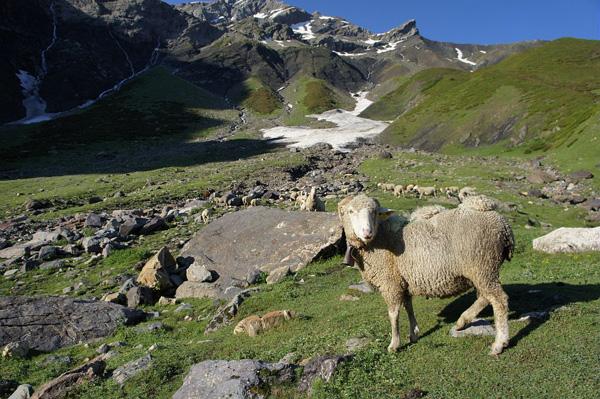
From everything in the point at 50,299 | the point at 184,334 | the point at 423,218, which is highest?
the point at 423,218

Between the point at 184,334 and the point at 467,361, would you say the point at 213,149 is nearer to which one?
the point at 184,334

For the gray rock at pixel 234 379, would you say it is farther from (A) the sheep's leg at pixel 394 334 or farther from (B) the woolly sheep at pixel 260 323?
(B) the woolly sheep at pixel 260 323

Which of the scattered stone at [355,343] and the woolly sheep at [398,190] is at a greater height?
the woolly sheep at [398,190]

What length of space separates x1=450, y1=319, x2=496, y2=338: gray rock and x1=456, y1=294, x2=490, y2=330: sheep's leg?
133 mm

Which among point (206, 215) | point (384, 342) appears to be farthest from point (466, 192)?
point (384, 342)

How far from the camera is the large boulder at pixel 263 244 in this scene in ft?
67.1

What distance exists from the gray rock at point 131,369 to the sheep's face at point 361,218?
6.19 m

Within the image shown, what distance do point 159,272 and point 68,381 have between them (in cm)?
926

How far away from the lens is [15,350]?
14664 millimetres

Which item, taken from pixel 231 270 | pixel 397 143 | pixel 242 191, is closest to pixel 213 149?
pixel 397 143

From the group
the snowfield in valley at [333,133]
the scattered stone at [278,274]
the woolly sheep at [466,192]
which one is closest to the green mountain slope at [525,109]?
the snowfield in valley at [333,133]

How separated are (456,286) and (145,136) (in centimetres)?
11739

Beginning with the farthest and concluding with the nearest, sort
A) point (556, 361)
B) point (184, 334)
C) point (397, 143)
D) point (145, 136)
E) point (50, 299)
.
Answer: point (145, 136)
point (397, 143)
point (50, 299)
point (184, 334)
point (556, 361)

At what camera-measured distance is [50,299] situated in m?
17.0
